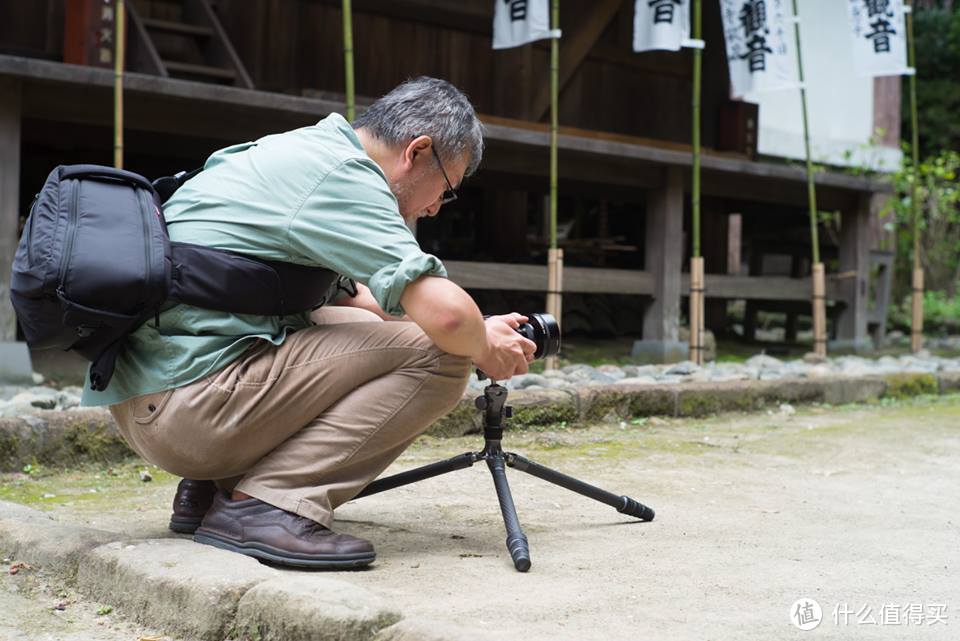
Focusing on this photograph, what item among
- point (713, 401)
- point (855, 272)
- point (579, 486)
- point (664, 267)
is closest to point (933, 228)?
point (855, 272)

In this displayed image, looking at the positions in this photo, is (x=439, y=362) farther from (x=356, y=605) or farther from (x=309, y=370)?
(x=356, y=605)

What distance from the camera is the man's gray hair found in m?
2.27

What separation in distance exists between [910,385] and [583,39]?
13.2 ft

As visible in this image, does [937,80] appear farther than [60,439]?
Yes

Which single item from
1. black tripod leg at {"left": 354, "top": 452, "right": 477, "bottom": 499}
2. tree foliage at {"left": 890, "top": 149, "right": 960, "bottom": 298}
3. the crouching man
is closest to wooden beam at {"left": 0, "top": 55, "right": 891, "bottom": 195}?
the crouching man

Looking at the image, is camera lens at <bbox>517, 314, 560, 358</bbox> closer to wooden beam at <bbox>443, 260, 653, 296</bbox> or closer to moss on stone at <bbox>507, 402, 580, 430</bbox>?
moss on stone at <bbox>507, 402, 580, 430</bbox>

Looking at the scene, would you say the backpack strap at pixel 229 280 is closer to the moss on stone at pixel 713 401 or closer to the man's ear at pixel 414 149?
the man's ear at pixel 414 149

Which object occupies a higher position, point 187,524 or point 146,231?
point 146,231

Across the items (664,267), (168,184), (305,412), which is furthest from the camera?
(664,267)

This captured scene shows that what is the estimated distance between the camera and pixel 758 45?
7859 mm

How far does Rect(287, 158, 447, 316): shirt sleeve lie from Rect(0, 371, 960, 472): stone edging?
1.75 metres

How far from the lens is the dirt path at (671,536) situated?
1.84 meters

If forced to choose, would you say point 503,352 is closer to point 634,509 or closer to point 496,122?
point 634,509

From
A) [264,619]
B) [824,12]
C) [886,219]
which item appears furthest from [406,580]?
[886,219]
